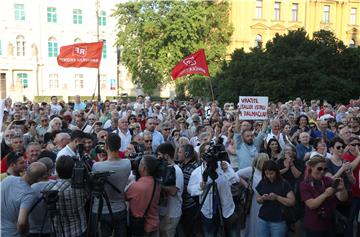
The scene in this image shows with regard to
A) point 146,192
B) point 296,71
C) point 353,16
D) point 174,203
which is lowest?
point 174,203

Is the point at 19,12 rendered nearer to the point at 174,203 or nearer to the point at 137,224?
the point at 174,203

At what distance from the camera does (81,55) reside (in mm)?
12164

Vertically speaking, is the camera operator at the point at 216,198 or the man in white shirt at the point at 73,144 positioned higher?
the man in white shirt at the point at 73,144

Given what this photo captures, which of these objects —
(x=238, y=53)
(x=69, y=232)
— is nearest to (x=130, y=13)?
(x=238, y=53)

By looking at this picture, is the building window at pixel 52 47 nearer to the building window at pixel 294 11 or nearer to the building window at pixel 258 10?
the building window at pixel 258 10

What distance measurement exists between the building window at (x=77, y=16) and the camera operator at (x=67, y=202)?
4978cm

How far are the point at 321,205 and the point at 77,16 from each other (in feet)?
166

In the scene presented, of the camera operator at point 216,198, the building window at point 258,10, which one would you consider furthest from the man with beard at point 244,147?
the building window at point 258,10

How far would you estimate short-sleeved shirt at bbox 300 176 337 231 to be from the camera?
15.1 ft

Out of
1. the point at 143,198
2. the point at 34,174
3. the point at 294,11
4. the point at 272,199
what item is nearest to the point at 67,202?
the point at 34,174

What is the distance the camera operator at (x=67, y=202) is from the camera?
392 cm

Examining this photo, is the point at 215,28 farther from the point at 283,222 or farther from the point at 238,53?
the point at 283,222

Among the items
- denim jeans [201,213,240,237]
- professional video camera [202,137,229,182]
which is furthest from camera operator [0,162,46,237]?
denim jeans [201,213,240,237]

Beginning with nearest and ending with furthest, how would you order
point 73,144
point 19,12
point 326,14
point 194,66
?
point 73,144 → point 194,66 → point 326,14 → point 19,12
